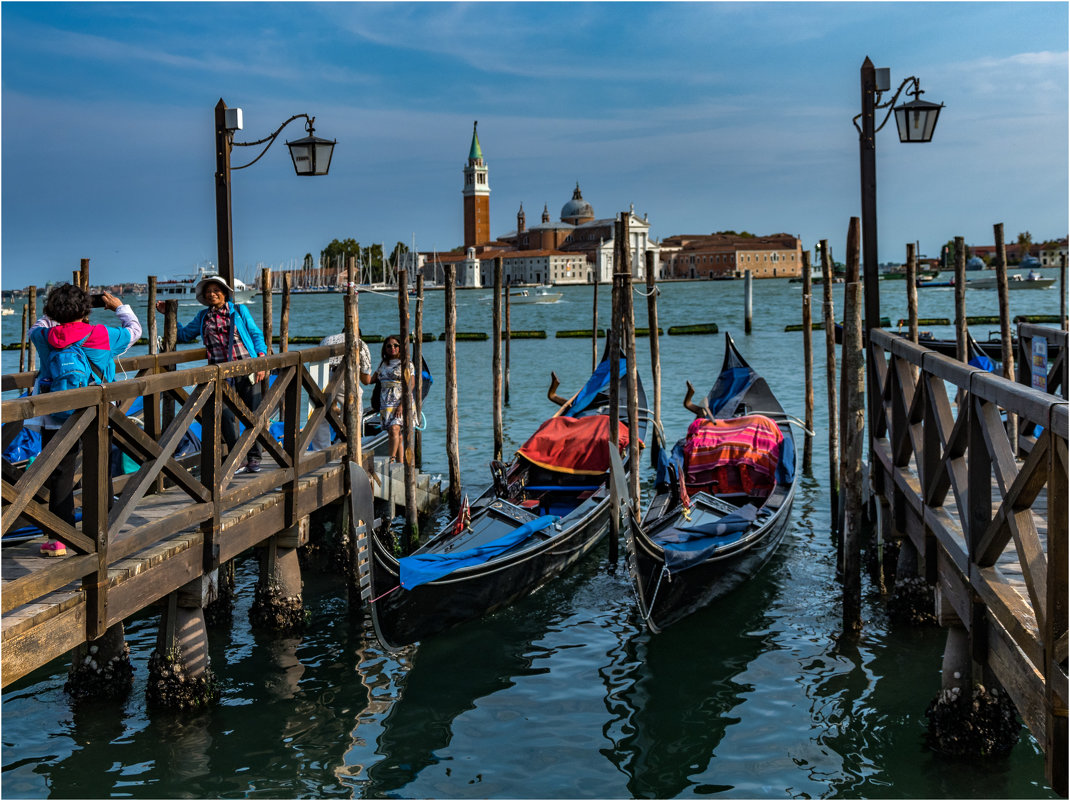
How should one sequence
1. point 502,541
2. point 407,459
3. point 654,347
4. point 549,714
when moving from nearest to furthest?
1. point 549,714
2. point 502,541
3. point 407,459
4. point 654,347

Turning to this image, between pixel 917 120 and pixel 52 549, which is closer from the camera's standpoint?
pixel 52 549

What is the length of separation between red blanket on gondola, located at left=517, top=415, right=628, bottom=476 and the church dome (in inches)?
4048

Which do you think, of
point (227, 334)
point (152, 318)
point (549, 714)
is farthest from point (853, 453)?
point (152, 318)

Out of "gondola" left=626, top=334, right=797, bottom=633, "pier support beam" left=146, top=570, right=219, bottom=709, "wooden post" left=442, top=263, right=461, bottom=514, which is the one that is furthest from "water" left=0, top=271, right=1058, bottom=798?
"wooden post" left=442, top=263, right=461, bottom=514

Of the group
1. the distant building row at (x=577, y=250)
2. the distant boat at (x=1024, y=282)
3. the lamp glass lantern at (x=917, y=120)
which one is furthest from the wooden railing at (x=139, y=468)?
the distant building row at (x=577, y=250)

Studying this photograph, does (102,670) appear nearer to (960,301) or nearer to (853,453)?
(853,453)

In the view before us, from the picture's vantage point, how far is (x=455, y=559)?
5570 mm

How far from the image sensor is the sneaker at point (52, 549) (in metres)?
3.78

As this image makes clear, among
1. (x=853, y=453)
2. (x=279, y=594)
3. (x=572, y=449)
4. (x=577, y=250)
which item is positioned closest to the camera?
(x=853, y=453)

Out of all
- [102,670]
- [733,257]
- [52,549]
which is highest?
[733,257]

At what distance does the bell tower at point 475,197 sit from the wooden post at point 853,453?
323ft

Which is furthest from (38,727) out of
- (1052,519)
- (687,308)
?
(687,308)

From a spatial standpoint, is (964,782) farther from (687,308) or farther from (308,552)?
(687,308)

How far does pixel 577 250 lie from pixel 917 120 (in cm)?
9442
